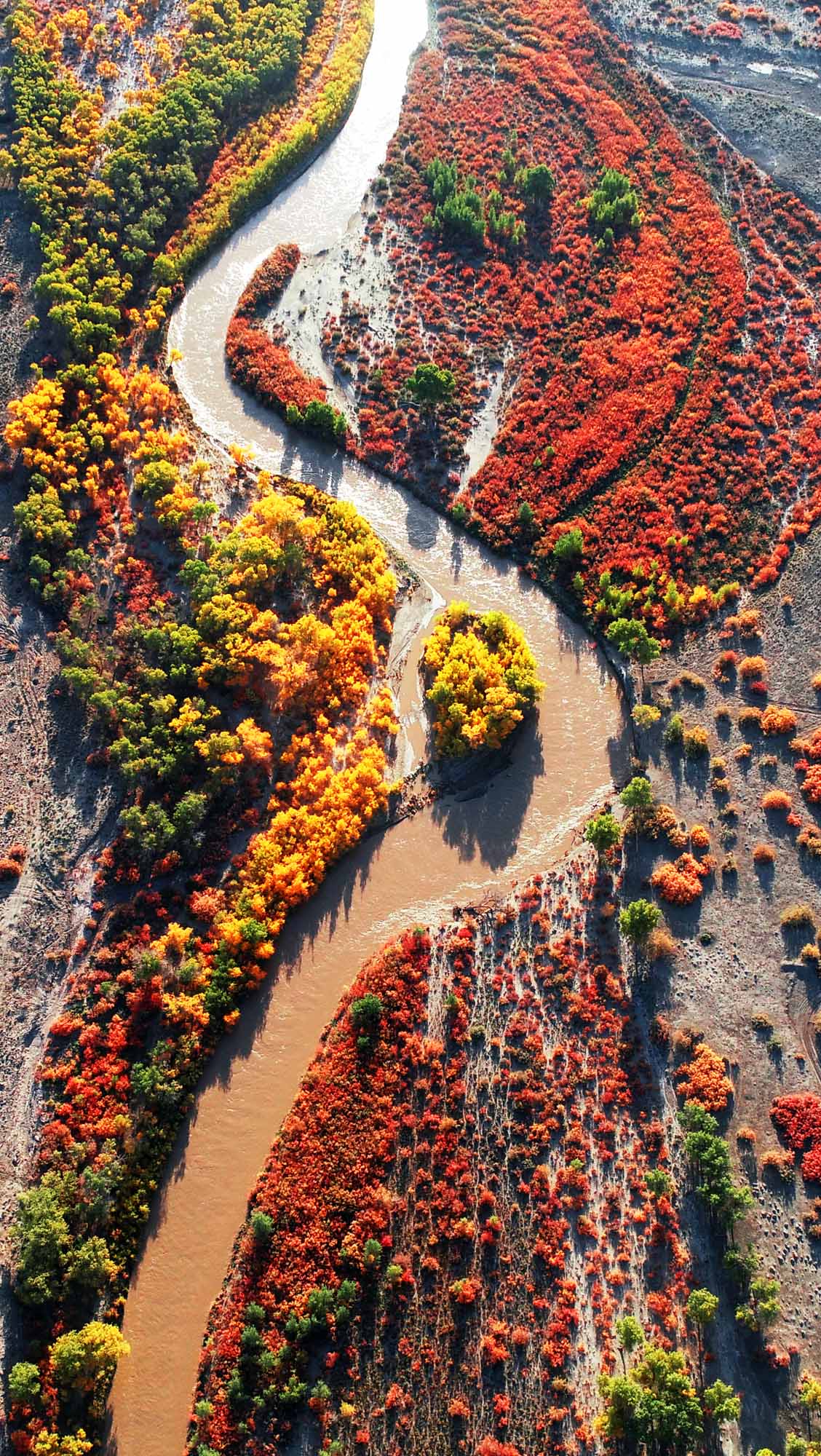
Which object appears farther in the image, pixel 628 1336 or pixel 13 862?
pixel 13 862

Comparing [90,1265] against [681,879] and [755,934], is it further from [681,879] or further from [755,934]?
[755,934]

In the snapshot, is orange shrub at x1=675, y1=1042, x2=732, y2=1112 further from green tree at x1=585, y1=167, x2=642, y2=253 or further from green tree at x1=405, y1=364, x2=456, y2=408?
green tree at x1=585, y1=167, x2=642, y2=253

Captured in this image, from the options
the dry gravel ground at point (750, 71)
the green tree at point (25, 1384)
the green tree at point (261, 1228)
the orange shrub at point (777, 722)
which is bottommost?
the green tree at point (25, 1384)

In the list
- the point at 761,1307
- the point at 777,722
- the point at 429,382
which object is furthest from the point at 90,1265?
the point at 429,382

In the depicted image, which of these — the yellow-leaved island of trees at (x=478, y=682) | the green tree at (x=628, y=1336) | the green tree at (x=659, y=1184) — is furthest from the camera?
the yellow-leaved island of trees at (x=478, y=682)

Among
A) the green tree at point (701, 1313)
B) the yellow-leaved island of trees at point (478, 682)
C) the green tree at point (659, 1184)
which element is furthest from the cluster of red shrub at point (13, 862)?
the green tree at point (701, 1313)

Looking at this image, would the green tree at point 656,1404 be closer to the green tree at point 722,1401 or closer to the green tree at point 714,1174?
the green tree at point 722,1401

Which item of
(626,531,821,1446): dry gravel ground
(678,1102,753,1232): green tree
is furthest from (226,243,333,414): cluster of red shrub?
(678,1102,753,1232): green tree
